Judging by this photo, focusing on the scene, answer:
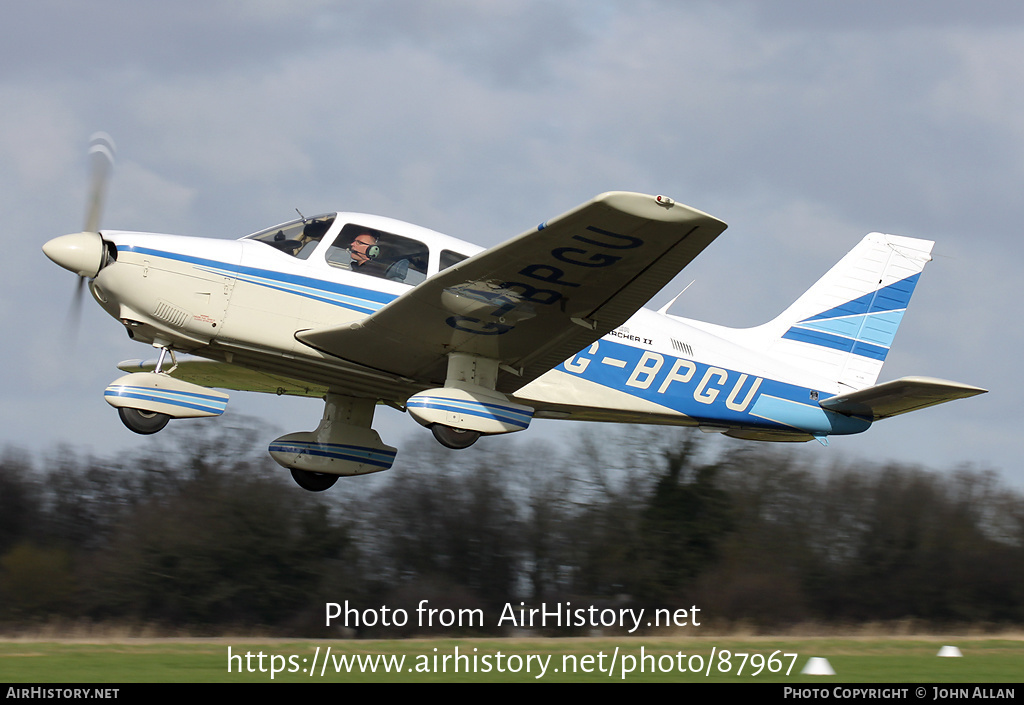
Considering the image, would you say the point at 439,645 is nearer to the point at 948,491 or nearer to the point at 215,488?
the point at 215,488

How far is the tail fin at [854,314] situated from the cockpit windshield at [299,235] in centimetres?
510

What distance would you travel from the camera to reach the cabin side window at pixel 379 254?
898 cm

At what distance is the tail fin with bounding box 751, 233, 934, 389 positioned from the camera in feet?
37.0

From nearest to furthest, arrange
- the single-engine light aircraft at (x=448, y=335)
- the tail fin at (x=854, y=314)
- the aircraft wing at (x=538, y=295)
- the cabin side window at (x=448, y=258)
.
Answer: the aircraft wing at (x=538, y=295) < the single-engine light aircraft at (x=448, y=335) < the cabin side window at (x=448, y=258) < the tail fin at (x=854, y=314)

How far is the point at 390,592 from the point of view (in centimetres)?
1995

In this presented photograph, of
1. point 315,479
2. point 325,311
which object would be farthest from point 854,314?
point 315,479

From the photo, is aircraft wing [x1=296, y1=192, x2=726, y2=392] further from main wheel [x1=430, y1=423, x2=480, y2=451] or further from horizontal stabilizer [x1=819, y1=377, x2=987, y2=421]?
horizontal stabilizer [x1=819, y1=377, x2=987, y2=421]

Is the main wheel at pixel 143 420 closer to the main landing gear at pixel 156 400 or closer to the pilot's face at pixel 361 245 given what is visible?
the main landing gear at pixel 156 400

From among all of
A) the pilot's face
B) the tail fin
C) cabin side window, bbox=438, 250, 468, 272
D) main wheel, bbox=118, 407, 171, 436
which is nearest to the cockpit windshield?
the pilot's face

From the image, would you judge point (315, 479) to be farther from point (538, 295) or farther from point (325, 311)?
point (538, 295)

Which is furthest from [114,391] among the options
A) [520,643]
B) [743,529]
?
[743,529]

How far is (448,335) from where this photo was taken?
29.0ft

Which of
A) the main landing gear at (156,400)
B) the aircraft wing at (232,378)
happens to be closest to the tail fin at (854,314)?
the aircraft wing at (232,378)

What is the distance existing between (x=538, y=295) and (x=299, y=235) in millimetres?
2336
